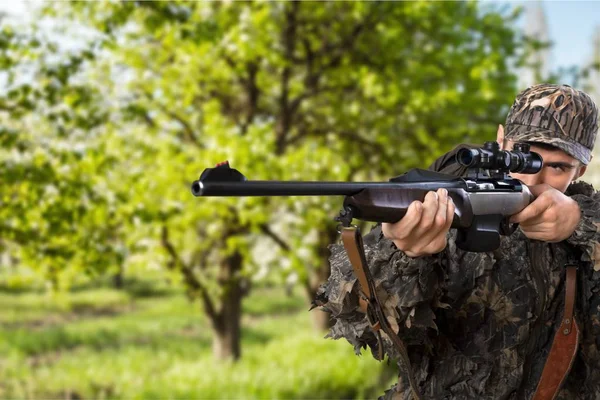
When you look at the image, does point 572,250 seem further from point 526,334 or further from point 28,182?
point 28,182

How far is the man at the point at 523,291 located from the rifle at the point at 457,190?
15cm

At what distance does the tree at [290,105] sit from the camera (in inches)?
431

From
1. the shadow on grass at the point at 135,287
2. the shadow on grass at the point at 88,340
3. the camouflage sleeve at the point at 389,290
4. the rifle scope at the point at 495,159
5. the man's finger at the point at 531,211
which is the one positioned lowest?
the shadow on grass at the point at 88,340

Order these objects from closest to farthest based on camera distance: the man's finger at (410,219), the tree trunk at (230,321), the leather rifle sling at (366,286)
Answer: the man's finger at (410,219) → the leather rifle sling at (366,286) → the tree trunk at (230,321)

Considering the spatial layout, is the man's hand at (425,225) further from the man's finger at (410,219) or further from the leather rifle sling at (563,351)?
the leather rifle sling at (563,351)

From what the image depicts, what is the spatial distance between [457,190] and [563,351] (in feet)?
3.36

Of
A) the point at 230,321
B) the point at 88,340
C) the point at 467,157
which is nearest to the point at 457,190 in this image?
the point at 467,157

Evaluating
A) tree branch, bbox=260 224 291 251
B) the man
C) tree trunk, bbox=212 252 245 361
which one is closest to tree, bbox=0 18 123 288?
tree branch, bbox=260 224 291 251

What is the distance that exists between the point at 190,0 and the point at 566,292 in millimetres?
6071

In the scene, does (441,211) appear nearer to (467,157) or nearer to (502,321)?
(467,157)

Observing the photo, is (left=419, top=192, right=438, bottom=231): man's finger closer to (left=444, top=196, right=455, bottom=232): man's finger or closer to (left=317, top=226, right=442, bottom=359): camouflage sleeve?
(left=444, top=196, right=455, bottom=232): man's finger

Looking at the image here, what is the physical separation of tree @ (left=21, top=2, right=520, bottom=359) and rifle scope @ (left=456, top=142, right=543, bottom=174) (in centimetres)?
751

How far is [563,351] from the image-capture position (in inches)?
120

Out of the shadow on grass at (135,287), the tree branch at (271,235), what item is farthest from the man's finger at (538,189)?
the shadow on grass at (135,287)
